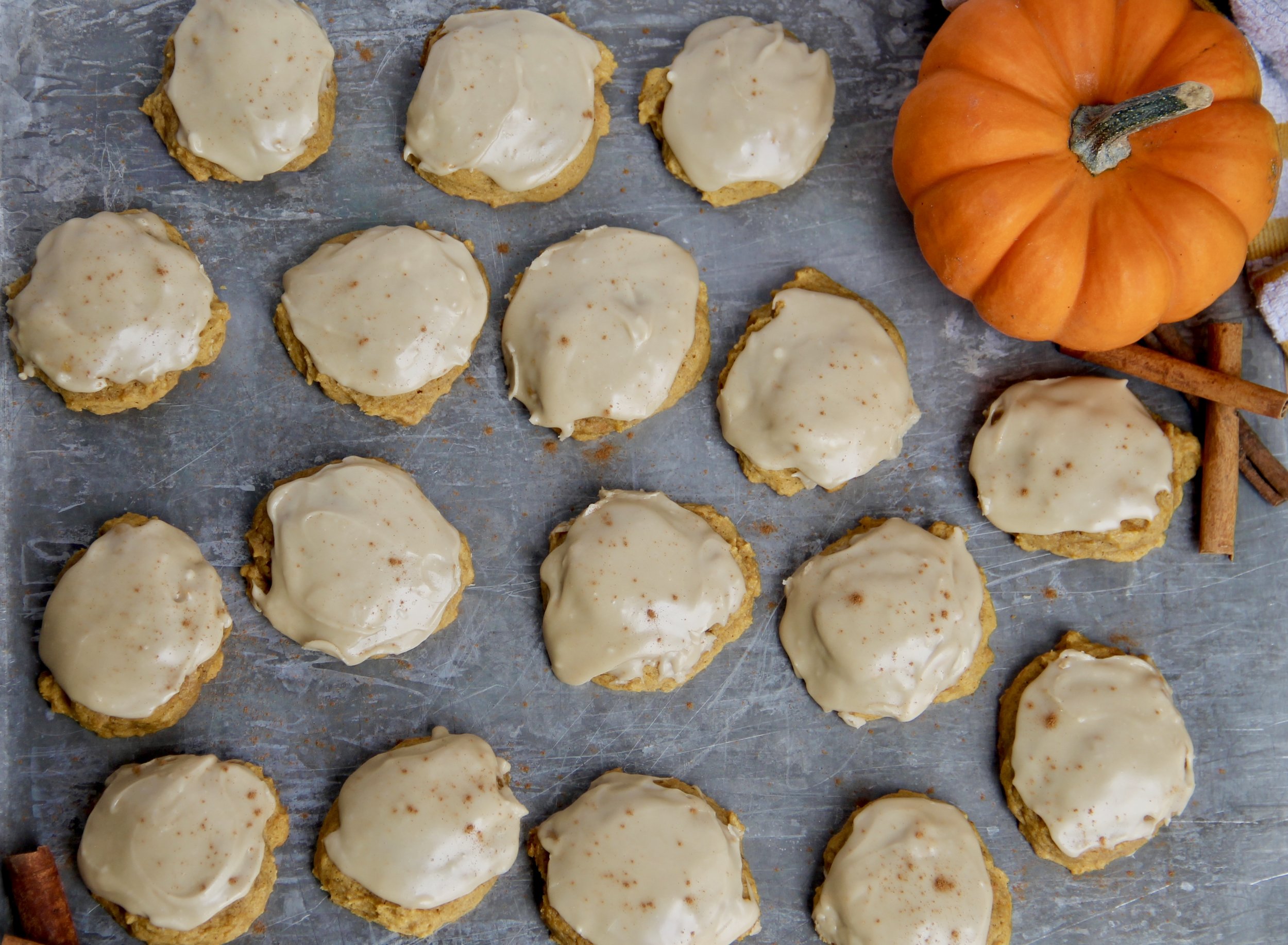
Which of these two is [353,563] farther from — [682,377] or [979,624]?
[979,624]

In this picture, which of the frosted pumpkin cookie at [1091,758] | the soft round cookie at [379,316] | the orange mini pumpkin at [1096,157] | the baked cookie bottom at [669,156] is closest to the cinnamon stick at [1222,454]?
the orange mini pumpkin at [1096,157]

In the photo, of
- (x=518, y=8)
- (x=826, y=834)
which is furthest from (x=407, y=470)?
(x=826, y=834)

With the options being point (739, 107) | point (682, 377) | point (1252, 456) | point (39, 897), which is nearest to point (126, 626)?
point (39, 897)

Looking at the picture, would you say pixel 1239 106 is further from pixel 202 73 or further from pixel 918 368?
pixel 202 73

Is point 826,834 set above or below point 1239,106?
below

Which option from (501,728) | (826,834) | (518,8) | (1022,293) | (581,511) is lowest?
(826,834)

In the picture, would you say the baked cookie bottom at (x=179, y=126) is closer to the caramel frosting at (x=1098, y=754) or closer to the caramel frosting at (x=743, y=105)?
the caramel frosting at (x=743, y=105)

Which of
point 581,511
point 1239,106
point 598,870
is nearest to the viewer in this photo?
point 1239,106
